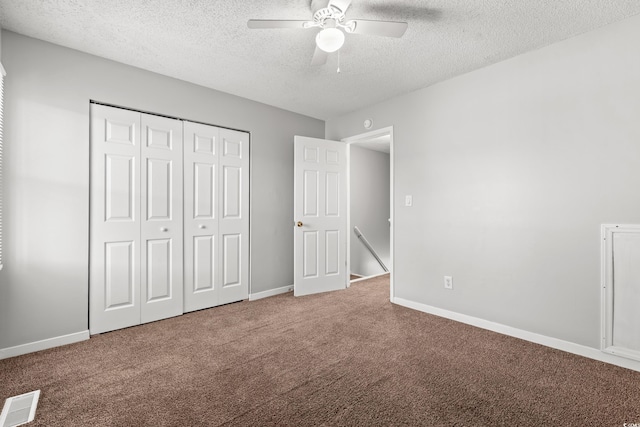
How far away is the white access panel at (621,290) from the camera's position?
6.69 ft

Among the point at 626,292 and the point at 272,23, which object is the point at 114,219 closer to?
the point at 272,23

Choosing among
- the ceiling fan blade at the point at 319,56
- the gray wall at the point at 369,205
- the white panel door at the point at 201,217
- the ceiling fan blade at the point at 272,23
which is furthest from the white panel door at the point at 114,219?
the gray wall at the point at 369,205

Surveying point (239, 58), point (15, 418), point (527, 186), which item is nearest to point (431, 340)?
point (527, 186)

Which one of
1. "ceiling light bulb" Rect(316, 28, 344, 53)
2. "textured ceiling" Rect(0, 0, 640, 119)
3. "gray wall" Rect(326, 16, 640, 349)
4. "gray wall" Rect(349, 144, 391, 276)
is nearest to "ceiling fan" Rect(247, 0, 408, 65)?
"ceiling light bulb" Rect(316, 28, 344, 53)

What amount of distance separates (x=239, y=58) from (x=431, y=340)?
2932 millimetres

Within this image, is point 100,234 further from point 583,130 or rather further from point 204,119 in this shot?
point 583,130

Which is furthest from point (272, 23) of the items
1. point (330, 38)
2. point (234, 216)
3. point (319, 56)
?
point (234, 216)

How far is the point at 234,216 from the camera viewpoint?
11.6ft

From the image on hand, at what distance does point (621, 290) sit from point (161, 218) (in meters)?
3.82

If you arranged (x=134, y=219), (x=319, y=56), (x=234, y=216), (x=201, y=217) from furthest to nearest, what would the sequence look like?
(x=234, y=216), (x=201, y=217), (x=134, y=219), (x=319, y=56)

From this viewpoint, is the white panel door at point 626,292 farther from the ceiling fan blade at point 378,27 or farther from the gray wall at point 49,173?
the gray wall at point 49,173

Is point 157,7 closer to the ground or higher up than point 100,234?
higher up

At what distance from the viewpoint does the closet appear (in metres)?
2.67

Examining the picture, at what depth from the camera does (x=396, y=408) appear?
1630 millimetres
